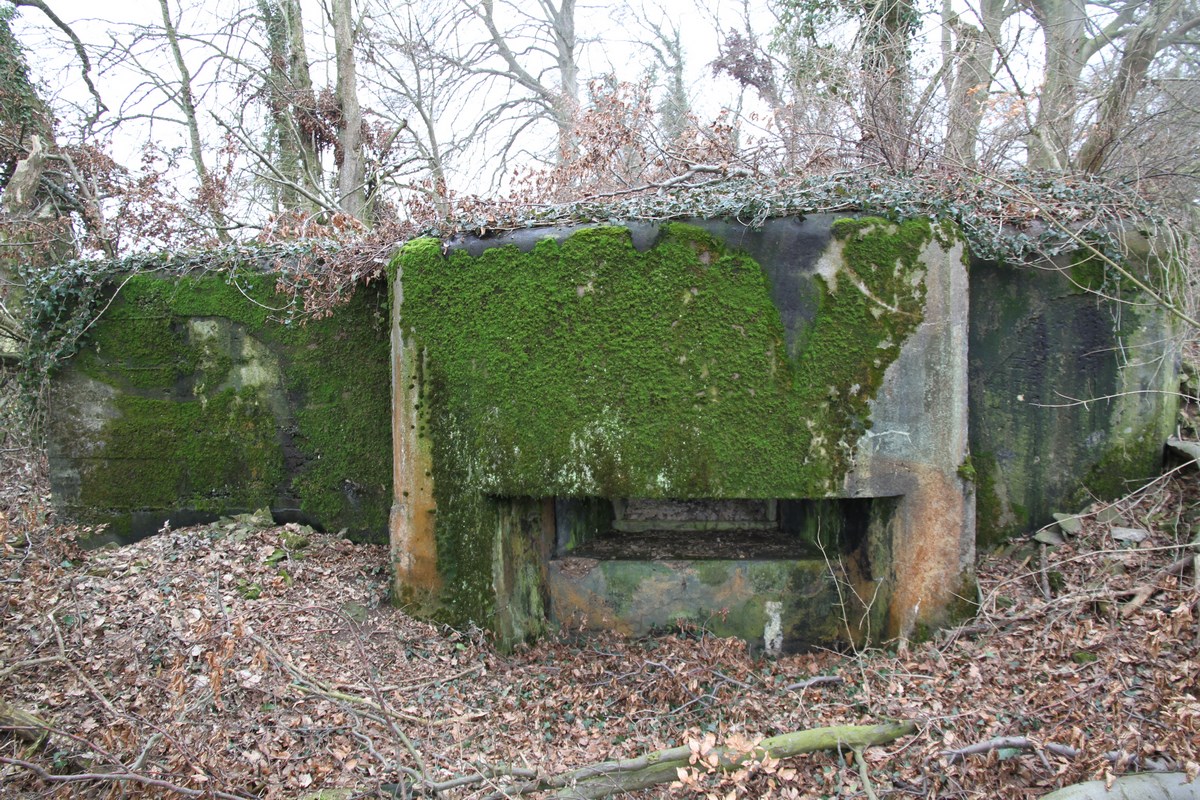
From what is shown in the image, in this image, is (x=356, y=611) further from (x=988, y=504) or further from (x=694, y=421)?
(x=988, y=504)

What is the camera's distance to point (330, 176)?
1138cm

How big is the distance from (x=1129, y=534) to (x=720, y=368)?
8.42 ft

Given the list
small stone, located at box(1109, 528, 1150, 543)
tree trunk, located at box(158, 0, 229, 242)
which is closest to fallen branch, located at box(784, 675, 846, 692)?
small stone, located at box(1109, 528, 1150, 543)

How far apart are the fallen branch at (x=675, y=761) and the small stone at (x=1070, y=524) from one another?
188 centimetres

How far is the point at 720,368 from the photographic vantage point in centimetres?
381

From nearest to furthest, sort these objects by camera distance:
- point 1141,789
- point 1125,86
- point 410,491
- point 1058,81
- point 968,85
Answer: point 1141,789
point 410,491
point 1125,86
point 1058,81
point 968,85

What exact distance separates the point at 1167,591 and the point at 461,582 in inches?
152

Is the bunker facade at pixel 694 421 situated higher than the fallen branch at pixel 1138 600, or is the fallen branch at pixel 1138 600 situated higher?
the bunker facade at pixel 694 421

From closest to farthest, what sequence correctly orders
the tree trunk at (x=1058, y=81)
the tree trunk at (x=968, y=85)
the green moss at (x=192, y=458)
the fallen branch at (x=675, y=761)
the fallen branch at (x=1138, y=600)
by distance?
1. the fallen branch at (x=675, y=761)
2. the fallen branch at (x=1138, y=600)
3. the green moss at (x=192, y=458)
4. the tree trunk at (x=1058, y=81)
5. the tree trunk at (x=968, y=85)

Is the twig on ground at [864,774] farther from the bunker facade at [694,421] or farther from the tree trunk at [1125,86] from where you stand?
the tree trunk at [1125,86]

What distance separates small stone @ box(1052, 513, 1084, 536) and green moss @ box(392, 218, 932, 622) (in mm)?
1519

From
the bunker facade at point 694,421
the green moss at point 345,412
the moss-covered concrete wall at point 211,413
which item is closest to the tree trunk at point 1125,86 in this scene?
the bunker facade at point 694,421

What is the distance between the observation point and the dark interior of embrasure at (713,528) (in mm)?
4324

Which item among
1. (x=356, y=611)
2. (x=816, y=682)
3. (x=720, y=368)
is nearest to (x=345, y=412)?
(x=356, y=611)
